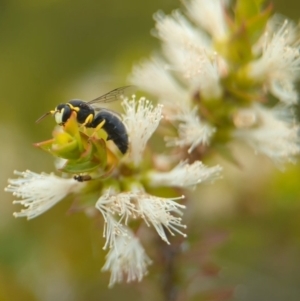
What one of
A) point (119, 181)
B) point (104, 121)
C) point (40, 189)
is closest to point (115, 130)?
point (104, 121)

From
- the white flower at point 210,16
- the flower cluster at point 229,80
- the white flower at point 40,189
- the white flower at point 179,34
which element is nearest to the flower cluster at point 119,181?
the white flower at point 40,189

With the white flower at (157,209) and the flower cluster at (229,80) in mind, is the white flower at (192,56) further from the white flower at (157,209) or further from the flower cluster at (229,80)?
the white flower at (157,209)

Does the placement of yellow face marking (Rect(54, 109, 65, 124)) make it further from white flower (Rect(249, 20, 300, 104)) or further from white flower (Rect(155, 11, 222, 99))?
white flower (Rect(249, 20, 300, 104))

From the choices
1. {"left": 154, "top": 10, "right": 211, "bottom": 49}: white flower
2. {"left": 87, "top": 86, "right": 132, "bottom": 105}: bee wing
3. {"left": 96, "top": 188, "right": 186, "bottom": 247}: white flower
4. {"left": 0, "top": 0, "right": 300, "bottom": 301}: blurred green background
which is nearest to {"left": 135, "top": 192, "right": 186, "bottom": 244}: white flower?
{"left": 96, "top": 188, "right": 186, "bottom": 247}: white flower

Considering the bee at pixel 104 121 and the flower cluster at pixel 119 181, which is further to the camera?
the bee at pixel 104 121

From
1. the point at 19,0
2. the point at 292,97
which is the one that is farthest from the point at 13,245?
the point at 19,0

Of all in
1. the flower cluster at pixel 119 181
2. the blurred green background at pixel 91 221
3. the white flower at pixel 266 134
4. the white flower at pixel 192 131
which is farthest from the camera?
the blurred green background at pixel 91 221
